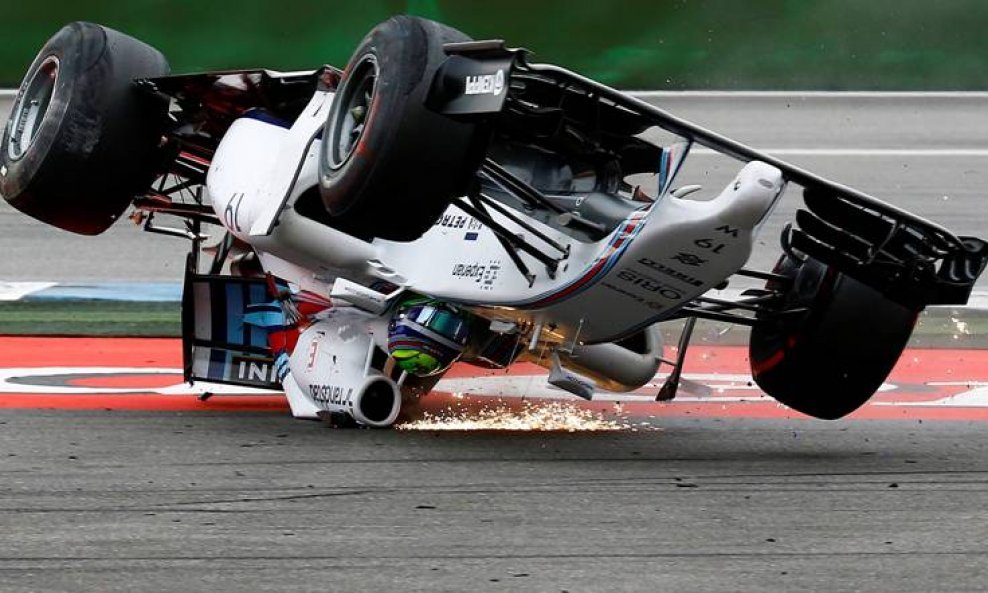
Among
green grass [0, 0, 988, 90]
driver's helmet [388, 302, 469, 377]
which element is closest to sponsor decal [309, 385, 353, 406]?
driver's helmet [388, 302, 469, 377]

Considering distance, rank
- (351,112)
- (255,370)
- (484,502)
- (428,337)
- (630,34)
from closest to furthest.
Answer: (484,502) → (351,112) → (428,337) → (255,370) → (630,34)

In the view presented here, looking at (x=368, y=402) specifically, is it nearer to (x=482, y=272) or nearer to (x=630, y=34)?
(x=482, y=272)

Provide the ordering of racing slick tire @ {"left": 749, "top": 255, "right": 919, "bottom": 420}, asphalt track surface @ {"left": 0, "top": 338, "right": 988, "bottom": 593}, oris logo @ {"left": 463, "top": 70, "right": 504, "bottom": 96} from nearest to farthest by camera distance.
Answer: asphalt track surface @ {"left": 0, "top": 338, "right": 988, "bottom": 593} < oris logo @ {"left": 463, "top": 70, "right": 504, "bottom": 96} < racing slick tire @ {"left": 749, "top": 255, "right": 919, "bottom": 420}

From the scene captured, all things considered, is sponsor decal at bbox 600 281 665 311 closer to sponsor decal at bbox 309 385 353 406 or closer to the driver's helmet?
the driver's helmet

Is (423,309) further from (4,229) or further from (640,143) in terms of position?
(4,229)

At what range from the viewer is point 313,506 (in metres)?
5.71

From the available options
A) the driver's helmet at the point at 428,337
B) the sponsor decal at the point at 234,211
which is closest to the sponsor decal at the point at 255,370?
the sponsor decal at the point at 234,211

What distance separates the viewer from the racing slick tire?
6.82 metres

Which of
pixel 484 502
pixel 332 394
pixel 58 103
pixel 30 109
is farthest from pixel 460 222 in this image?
pixel 30 109

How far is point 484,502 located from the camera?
19.0 ft

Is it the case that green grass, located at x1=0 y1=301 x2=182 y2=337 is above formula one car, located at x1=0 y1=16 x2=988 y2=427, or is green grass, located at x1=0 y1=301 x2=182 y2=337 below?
below

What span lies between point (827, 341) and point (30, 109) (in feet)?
11.8

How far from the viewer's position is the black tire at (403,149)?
5973 millimetres

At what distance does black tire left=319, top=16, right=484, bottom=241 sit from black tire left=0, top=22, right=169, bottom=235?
176 cm
